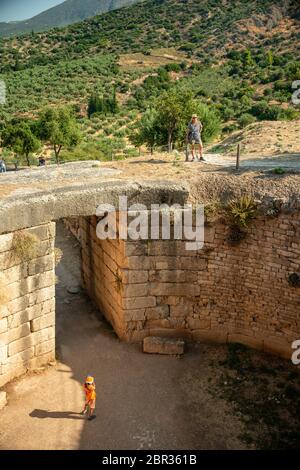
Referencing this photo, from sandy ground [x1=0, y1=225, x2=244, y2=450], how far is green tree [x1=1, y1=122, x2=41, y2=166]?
697 inches

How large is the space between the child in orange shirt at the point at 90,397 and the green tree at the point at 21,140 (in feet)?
67.4

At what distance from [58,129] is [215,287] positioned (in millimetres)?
19049

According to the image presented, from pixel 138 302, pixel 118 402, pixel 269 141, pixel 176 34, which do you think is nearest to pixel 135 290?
pixel 138 302

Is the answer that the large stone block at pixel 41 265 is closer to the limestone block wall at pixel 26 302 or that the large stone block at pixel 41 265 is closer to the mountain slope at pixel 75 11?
the limestone block wall at pixel 26 302

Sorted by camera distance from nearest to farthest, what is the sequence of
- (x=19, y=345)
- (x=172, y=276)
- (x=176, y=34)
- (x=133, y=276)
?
(x=19, y=345), (x=133, y=276), (x=172, y=276), (x=176, y=34)

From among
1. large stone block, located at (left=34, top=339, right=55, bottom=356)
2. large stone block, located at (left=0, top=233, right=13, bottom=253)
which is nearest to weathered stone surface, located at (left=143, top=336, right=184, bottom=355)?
large stone block, located at (left=34, top=339, right=55, bottom=356)

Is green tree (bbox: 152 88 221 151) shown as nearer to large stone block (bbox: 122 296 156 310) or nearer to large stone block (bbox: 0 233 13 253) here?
large stone block (bbox: 122 296 156 310)

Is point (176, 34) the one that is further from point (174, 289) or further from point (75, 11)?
point (75, 11)

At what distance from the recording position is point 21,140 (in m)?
26.6

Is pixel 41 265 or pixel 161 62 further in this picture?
pixel 161 62

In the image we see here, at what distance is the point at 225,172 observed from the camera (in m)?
10.7

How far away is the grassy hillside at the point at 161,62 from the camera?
116 feet

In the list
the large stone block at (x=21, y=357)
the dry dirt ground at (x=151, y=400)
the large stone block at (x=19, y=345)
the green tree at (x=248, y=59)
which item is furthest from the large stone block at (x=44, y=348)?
the green tree at (x=248, y=59)

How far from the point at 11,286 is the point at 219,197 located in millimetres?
4449
